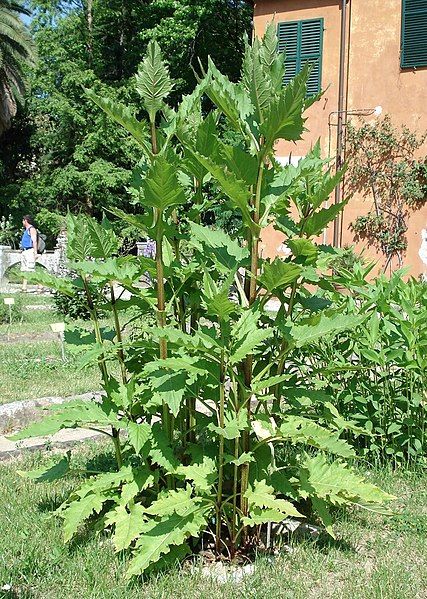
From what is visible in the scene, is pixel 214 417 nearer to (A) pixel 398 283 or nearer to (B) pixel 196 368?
(B) pixel 196 368

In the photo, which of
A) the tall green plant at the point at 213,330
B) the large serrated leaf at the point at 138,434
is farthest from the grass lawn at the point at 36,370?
the large serrated leaf at the point at 138,434

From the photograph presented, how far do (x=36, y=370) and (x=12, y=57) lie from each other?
82.5 feet

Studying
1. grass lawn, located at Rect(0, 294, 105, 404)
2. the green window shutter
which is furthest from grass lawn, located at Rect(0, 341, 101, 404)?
the green window shutter

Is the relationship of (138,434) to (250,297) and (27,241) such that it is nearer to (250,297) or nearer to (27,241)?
(250,297)

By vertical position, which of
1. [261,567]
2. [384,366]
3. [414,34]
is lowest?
[261,567]

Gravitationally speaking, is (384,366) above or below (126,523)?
above

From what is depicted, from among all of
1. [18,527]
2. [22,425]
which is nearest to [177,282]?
[18,527]

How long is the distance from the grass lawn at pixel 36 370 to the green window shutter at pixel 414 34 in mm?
8846

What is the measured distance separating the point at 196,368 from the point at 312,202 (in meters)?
0.78

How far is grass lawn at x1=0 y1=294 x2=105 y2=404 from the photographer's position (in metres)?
6.26

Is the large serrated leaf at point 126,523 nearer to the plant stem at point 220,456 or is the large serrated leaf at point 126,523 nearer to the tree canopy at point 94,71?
the plant stem at point 220,456

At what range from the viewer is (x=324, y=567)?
284cm

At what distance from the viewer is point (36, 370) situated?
23.6 ft

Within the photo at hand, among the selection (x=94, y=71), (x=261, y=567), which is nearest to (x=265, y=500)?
(x=261, y=567)
